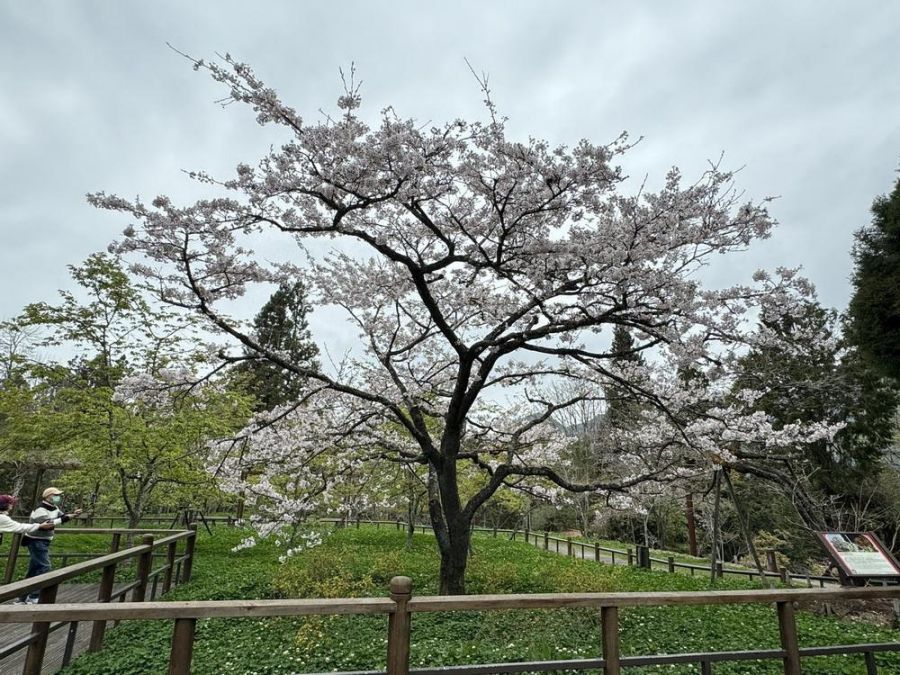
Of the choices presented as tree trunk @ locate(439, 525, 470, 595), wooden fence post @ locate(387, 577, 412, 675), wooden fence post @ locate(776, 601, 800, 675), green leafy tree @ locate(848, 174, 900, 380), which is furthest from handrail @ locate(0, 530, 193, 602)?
green leafy tree @ locate(848, 174, 900, 380)

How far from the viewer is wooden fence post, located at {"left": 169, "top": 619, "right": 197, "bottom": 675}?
2.22m

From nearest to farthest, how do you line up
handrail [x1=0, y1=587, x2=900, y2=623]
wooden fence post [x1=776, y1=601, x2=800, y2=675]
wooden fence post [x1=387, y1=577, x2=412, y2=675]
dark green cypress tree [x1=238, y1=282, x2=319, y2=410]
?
handrail [x1=0, y1=587, x2=900, y2=623], wooden fence post [x1=387, y1=577, x2=412, y2=675], wooden fence post [x1=776, y1=601, x2=800, y2=675], dark green cypress tree [x1=238, y1=282, x2=319, y2=410]

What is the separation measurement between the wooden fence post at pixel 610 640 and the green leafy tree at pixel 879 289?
8.65 meters

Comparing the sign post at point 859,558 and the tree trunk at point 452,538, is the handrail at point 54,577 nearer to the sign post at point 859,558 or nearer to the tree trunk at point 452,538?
the tree trunk at point 452,538

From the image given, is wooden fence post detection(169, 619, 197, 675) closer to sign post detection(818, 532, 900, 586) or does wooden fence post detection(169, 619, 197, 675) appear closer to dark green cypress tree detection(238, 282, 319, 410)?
sign post detection(818, 532, 900, 586)

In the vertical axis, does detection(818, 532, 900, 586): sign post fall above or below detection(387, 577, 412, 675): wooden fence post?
above

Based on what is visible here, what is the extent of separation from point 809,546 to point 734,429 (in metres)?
10.8

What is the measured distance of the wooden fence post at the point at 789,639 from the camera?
288 cm

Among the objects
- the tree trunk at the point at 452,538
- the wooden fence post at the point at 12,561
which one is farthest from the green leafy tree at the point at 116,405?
the tree trunk at the point at 452,538

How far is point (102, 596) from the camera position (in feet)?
14.6

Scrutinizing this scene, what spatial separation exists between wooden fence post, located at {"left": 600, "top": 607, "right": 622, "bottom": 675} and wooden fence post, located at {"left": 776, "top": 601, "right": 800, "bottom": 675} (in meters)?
1.17

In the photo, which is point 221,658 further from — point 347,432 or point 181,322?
point 181,322

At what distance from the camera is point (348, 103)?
15.4ft

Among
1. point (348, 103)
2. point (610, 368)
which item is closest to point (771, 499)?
point (610, 368)
